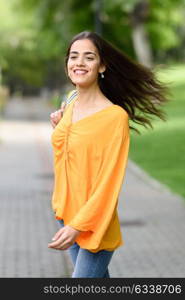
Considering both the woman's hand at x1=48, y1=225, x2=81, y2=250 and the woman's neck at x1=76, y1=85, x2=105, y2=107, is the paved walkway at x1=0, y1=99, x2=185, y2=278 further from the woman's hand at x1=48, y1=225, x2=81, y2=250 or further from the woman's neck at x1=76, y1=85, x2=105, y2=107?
the woman's hand at x1=48, y1=225, x2=81, y2=250

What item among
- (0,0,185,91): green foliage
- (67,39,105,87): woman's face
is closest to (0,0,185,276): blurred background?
(0,0,185,91): green foliage

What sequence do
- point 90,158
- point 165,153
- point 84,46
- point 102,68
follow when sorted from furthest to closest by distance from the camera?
point 165,153 < point 102,68 < point 84,46 < point 90,158

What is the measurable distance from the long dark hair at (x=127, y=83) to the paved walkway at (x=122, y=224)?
353cm

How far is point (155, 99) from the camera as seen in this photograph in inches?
197

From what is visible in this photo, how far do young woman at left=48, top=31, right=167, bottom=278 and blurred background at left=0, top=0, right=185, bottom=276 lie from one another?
60cm

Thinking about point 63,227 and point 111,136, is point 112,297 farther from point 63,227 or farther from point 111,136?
point 111,136

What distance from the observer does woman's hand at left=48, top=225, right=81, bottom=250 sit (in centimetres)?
432

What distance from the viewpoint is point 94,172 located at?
4449mm

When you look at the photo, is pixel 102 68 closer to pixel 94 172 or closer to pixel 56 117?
pixel 56 117

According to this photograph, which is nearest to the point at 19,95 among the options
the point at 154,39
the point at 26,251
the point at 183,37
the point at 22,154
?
the point at 183,37

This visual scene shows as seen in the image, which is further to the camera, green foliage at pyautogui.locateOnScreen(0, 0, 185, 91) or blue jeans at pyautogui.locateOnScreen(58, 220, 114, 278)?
green foliage at pyautogui.locateOnScreen(0, 0, 185, 91)

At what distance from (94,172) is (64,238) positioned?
0.36 meters

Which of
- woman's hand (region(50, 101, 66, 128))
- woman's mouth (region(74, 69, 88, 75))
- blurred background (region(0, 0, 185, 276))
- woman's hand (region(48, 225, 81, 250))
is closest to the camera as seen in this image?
woman's hand (region(48, 225, 81, 250))

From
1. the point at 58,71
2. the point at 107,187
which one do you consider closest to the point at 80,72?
the point at 107,187
